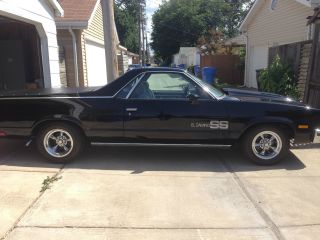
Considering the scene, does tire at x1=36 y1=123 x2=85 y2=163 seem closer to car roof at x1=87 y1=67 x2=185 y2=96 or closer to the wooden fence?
car roof at x1=87 y1=67 x2=185 y2=96

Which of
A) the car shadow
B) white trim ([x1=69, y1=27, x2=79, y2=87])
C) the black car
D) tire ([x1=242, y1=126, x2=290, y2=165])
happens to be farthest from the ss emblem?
white trim ([x1=69, y1=27, x2=79, y2=87])

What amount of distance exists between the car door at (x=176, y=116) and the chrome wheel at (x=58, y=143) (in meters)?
0.92

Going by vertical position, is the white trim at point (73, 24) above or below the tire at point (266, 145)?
above

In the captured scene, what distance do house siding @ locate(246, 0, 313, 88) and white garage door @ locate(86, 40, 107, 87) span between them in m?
7.51

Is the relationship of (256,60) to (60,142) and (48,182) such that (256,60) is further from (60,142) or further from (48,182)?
(48,182)

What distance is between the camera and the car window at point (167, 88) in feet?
19.9

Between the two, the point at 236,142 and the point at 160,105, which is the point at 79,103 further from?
the point at 236,142

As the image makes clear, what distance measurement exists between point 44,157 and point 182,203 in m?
2.68

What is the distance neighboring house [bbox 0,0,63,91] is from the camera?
8859 mm

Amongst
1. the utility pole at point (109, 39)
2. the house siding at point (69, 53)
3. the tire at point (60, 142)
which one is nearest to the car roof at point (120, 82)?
the tire at point (60, 142)

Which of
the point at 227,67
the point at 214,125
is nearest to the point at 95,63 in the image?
the point at 227,67

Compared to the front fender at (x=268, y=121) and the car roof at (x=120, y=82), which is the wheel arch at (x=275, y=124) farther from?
the car roof at (x=120, y=82)

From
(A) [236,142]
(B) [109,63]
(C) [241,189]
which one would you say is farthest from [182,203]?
(B) [109,63]

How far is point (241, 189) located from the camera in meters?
5.09
